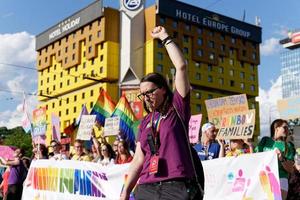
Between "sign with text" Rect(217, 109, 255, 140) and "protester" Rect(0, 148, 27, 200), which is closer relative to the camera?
"sign with text" Rect(217, 109, 255, 140)

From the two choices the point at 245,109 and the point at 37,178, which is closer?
the point at 245,109

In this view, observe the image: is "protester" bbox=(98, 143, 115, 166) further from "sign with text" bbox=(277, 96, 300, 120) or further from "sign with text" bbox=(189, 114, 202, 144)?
"sign with text" bbox=(277, 96, 300, 120)

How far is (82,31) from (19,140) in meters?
19.2

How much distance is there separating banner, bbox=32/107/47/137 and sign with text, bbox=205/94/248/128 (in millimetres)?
5621

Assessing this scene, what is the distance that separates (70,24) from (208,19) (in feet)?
68.8

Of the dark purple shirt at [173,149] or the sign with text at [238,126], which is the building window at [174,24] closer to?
the sign with text at [238,126]

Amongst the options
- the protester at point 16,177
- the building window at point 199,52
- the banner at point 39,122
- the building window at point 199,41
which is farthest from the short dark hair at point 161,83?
the building window at point 199,41

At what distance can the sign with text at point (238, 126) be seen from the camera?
8352 millimetres

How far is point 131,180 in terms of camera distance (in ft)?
11.3

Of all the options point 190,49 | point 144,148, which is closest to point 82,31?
point 190,49

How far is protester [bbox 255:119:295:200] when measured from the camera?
5.94 m

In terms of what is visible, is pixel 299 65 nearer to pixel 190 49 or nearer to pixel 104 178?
pixel 190 49

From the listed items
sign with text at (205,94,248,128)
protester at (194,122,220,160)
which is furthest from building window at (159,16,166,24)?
protester at (194,122,220,160)

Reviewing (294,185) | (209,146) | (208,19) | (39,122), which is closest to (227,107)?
(209,146)
